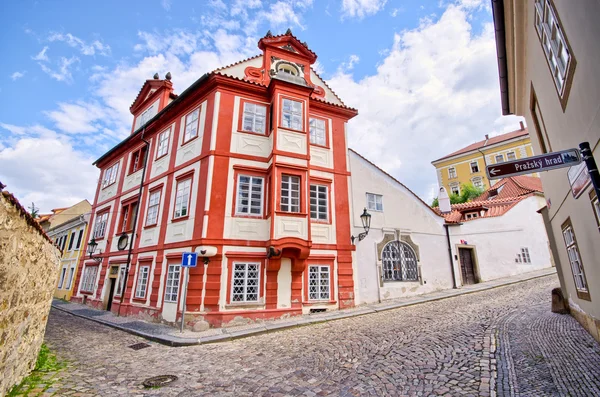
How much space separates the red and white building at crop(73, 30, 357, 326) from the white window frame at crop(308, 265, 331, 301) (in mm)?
43

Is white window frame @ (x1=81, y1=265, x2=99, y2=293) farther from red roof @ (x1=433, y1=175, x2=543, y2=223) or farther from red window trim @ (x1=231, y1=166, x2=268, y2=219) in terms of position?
red roof @ (x1=433, y1=175, x2=543, y2=223)

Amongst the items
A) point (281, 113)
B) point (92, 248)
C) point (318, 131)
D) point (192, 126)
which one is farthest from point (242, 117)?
point (92, 248)

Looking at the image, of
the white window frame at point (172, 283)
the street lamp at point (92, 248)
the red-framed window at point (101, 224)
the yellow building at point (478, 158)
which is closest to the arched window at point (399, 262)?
the white window frame at point (172, 283)

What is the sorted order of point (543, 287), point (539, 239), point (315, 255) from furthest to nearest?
1. point (539, 239)
2. point (543, 287)
3. point (315, 255)

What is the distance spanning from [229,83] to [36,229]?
10.3 metres

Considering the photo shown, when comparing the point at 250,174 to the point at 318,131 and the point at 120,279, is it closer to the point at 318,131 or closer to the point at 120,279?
the point at 318,131

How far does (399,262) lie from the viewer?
15.6m

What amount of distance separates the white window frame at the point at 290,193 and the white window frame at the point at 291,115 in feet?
7.83

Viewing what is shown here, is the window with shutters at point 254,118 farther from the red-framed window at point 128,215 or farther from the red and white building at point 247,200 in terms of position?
the red-framed window at point 128,215

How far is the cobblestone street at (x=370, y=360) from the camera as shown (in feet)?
15.9

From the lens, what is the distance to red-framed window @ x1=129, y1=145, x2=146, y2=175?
59.3ft

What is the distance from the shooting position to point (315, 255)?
→ 12.9 metres

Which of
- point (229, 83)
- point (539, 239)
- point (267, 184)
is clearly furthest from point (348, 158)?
point (539, 239)

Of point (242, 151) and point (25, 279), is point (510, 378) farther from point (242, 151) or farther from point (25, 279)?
point (242, 151)
